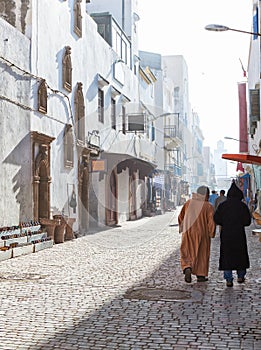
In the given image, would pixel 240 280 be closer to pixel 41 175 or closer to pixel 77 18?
pixel 41 175

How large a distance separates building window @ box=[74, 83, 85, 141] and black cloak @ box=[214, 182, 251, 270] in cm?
1128

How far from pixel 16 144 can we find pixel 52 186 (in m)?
2.81

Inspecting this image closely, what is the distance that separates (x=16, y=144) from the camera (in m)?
13.9

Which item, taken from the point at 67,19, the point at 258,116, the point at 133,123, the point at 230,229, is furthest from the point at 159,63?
the point at 230,229

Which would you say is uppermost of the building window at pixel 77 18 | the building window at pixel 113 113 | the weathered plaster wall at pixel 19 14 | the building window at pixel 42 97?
the building window at pixel 77 18

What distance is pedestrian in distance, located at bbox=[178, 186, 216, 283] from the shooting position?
28.4ft

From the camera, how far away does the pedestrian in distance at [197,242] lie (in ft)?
28.4

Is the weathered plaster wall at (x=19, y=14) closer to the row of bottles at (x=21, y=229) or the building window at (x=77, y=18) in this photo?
the building window at (x=77, y=18)

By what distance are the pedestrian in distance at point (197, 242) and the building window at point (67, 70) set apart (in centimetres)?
1015

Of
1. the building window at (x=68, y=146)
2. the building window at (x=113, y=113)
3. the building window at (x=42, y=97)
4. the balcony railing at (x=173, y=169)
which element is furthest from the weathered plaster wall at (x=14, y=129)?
the balcony railing at (x=173, y=169)

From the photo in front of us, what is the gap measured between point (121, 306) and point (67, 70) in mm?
12542

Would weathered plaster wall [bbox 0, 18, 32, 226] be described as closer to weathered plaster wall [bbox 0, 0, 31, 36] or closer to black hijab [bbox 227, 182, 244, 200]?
weathered plaster wall [bbox 0, 0, 31, 36]

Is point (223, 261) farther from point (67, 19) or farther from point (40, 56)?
point (67, 19)

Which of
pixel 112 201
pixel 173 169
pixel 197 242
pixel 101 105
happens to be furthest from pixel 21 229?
pixel 173 169
